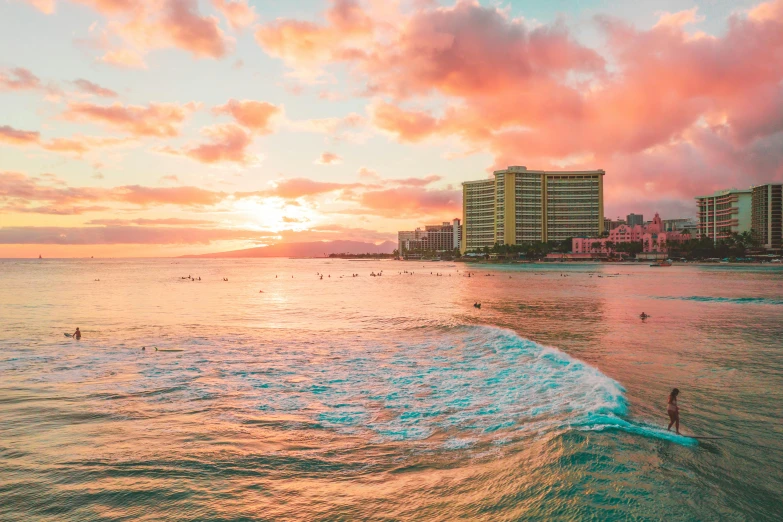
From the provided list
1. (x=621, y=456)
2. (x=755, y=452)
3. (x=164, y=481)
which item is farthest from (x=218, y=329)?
(x=755, y=452)

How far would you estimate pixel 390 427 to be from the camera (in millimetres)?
13367

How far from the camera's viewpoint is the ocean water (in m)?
9.24

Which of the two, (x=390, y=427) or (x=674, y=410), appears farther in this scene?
(x=390, y=427)

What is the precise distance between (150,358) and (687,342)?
30.6 m

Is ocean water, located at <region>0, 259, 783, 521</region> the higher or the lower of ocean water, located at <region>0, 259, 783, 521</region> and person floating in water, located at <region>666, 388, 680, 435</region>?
the lower

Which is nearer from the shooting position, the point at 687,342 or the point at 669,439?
the point at 669,439

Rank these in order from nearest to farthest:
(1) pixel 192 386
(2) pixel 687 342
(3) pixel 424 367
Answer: (1) pixel 192 386
(3) pixel 424 367
(2) pixel 687 342

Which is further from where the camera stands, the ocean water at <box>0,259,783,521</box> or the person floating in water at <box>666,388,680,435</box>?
the person floating in water at <box>666,388,680,435</box>

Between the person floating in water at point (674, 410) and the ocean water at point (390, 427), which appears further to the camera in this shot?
the person floating in water at point (674, 410)

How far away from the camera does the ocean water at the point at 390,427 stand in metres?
9.24

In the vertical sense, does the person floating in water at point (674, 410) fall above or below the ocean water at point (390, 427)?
above

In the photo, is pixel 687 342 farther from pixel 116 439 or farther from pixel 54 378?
pixel 54 378

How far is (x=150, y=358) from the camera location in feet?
75.4

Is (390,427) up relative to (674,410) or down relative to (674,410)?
down
